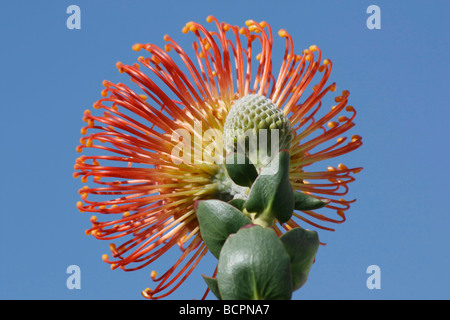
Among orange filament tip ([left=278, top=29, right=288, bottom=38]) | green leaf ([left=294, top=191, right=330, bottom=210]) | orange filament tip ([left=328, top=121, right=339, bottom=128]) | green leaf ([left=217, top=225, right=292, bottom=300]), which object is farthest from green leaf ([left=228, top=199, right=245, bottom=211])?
orange filament tip ([left=278, top=29, right=288, bottom=38])

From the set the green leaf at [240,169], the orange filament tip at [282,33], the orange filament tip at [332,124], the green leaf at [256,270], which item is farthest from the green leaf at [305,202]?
the orange filament tip at [282,33]

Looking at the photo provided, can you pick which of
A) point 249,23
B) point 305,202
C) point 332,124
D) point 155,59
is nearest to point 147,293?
point 305,202

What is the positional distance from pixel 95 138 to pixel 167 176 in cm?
56

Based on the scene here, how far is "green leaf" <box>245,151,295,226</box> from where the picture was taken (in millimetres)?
2471

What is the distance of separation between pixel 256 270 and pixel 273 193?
16.1 inches

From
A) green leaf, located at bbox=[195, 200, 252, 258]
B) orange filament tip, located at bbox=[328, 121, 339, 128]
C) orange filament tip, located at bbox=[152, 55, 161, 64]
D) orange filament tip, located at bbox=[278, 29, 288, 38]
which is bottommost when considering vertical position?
green leaf, located at bbox=[195, 200, 252, 258]

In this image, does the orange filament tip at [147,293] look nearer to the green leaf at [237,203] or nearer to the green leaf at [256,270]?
the green leaf at [237,203]

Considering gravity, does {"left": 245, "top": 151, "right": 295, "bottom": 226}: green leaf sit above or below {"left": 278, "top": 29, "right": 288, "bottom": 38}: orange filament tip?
below

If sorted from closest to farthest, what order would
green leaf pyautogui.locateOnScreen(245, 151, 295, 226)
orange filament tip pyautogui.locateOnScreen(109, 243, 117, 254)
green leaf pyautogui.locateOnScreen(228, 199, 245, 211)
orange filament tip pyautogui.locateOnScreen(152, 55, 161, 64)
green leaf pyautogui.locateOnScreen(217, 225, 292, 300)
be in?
green leaf pyautogui.locateOnScreen(217, 225, 292, 300) < green leaf pyautogui.locateOnScreen(245, 151, 295, 226) < green leaf pyautogui.locateOnScreen(228, 199, 245, 211) < orange filament tip pyautogui.locateOnScreen(109, 243, 117, 254) < orange filament tip pyautogui.locateOnScreen(152, 55, 161, 64)

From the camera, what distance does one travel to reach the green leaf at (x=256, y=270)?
221 centimetres

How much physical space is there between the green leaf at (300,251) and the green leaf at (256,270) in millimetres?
102

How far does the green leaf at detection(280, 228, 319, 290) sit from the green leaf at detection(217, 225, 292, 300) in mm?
102

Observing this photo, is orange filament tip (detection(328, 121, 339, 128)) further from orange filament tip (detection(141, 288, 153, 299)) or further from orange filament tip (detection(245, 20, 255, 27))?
orange filament tip (detection(141, 288, 153, 299))

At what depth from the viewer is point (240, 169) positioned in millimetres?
2680
